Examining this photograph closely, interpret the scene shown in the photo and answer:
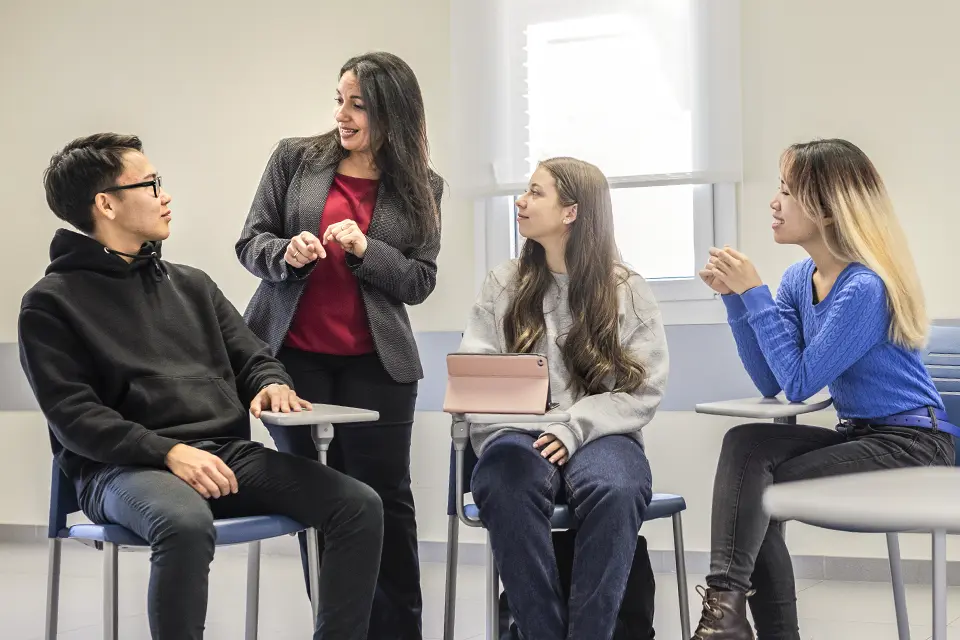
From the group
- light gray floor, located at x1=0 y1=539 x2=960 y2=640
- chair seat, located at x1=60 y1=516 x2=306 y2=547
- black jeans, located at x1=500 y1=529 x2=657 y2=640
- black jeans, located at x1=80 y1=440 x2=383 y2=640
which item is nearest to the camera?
black jeans, located at x1=80 y1=440 x2=383 y2=640

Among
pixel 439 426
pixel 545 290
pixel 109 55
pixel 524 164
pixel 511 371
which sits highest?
pixel 109 55

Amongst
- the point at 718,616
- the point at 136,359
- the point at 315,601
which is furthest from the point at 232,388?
the point at 718,616

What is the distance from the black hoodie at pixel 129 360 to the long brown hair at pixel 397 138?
481 millimetres

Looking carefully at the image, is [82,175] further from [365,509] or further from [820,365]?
[820,365]

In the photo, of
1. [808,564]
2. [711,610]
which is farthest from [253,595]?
[808,564]

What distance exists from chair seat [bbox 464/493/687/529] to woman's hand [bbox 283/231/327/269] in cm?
64

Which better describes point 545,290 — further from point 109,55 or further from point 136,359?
point 109,55

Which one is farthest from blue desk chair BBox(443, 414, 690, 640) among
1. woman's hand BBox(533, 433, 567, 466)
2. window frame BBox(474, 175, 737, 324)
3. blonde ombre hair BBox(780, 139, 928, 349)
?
window frame BBox(474, 175, 737, 324)

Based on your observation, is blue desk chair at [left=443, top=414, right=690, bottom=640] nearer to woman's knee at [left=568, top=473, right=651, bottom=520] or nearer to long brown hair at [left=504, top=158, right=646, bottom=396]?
woman's knee at [left=568, top=473, right=651, bottom=520]

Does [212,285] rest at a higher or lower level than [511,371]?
higher

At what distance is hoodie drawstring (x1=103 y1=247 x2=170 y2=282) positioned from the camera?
217 centimetres

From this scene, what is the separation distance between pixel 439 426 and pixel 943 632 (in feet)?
7.54

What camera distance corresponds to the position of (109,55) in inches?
165

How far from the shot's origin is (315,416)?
6.56 ft
